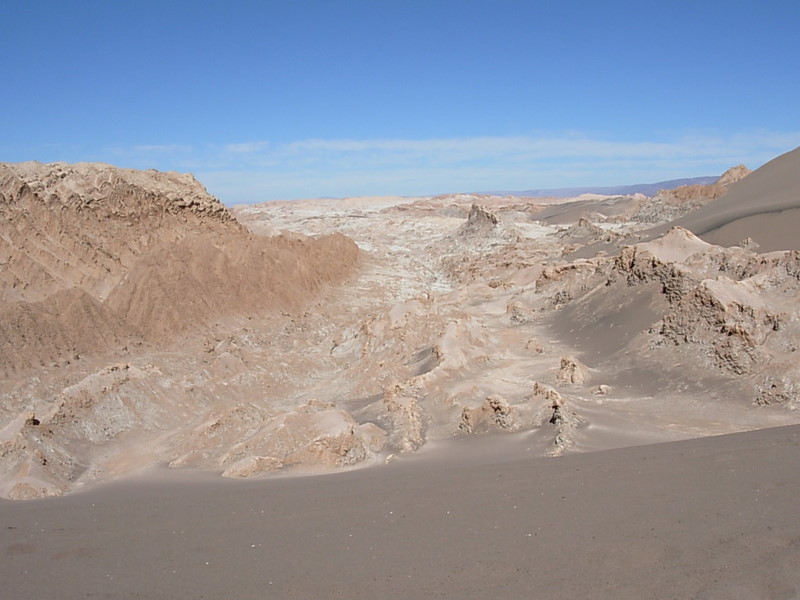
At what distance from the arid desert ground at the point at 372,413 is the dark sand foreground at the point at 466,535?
0.08 feet

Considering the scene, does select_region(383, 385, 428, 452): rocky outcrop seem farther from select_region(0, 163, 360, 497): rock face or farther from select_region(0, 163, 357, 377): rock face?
select_region(0, 163, 357, 377): rock face

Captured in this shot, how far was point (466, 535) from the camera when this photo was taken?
14.6 feet

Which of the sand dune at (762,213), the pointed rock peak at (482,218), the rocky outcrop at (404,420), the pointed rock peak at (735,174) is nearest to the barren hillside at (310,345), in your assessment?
the rocky outcrop at (404,420)

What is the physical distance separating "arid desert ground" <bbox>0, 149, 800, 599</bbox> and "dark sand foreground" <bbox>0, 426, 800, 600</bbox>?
0.08ft

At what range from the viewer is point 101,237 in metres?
16.3

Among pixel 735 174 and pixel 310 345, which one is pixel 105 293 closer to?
pixel 310 345

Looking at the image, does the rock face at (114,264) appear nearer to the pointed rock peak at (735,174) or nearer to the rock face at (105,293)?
the rock face at (105,293)

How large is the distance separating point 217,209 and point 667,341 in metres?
14.0

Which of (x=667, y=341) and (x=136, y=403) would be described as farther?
(x=667, y=341)

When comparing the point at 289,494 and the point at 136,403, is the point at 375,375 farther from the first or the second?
the point at 289,494

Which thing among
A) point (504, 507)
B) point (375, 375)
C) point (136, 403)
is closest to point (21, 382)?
point (136, 403)

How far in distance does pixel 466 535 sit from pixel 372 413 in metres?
5.18

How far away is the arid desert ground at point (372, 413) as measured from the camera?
13.5 feet

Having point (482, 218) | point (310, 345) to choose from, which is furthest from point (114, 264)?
point (482, 218)
